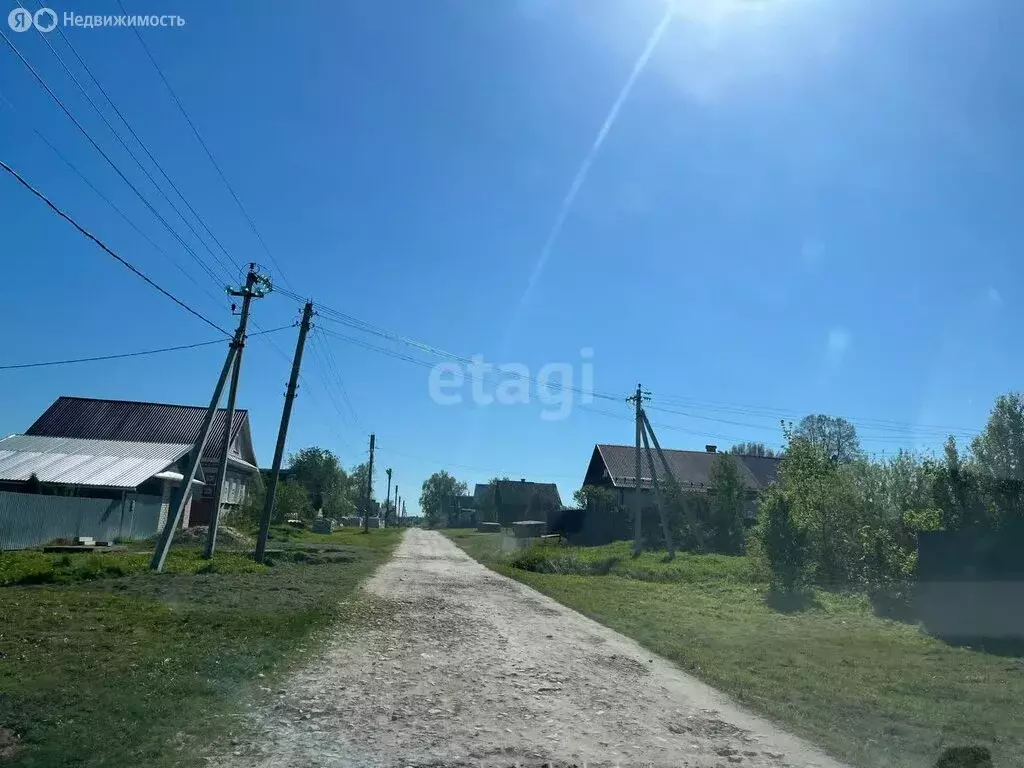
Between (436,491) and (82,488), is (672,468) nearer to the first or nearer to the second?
(82,488)

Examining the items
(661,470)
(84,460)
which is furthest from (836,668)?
(661,470)

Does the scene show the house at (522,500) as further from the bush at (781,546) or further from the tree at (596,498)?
the bush at (781,546)

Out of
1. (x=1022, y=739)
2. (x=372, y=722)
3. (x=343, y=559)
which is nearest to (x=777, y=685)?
(x=1022, y=739)

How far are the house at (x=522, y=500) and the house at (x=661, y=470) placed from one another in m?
22.2

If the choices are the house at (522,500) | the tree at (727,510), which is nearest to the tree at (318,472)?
the house at (522,500)

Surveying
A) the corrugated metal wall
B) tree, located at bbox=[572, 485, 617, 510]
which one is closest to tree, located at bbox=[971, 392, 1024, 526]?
the corrugated metal wall

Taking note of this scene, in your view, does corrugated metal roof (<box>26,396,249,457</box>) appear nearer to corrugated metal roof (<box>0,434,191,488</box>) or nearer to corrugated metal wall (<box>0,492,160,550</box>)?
corrugated metal roof (<box>0,434,191,488</box>)

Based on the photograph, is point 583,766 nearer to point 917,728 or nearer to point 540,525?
point 917,728

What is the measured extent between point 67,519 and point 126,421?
24099 mm

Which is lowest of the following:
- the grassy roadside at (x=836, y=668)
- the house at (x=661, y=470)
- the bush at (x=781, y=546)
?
the grassy roadside at (x=836, y=668)

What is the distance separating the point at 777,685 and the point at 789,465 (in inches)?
810

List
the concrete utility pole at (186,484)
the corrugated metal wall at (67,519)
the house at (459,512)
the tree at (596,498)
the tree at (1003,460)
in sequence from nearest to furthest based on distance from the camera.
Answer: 1. the tree at (1003,460)
2. the concrete utility pole at (186,484)
3. the corrugated metal wall at (67,519)
4. the tree at (596,498)
5. the house at (459,512)

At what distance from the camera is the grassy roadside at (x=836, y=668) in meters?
6.76

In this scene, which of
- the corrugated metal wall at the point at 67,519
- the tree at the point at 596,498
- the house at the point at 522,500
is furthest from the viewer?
the house at the point at 522,500
